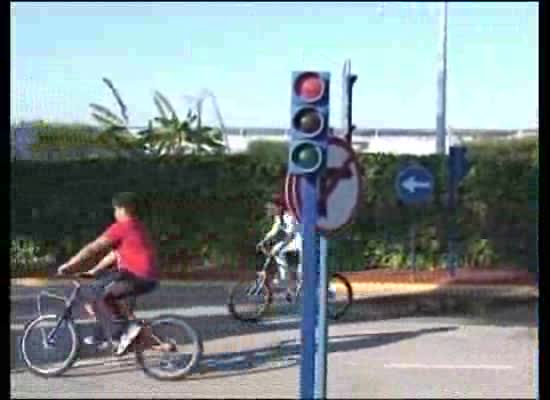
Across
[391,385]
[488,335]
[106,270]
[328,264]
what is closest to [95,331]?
[106,270]

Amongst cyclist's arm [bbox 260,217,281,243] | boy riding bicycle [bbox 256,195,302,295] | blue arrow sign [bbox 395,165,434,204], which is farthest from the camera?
blue arrow sign [bbox 395,165,434,204]

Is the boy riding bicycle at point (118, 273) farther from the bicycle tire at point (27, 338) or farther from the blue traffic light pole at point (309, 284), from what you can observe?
the blue traffic light pole at point (309, 284)

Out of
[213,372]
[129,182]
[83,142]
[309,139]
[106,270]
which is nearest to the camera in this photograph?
[309,139]

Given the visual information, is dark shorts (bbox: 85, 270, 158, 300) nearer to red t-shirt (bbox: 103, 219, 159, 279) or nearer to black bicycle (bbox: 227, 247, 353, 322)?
red t-shirt (bbox: 103, 219, 159, 279)

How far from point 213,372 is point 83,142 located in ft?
6.23

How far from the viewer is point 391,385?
293 inches

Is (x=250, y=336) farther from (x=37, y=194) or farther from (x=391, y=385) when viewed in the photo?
(x=37, y=194)

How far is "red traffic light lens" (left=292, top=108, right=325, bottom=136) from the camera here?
4.65 meters

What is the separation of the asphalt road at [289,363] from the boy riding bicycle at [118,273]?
150 mm

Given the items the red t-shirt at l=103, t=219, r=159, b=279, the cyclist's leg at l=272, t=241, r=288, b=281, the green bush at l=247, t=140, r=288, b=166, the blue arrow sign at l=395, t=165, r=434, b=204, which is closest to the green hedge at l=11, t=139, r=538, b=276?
the green bush at l=247, t=140, r=288, b=166

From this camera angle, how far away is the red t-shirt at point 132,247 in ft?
19.3

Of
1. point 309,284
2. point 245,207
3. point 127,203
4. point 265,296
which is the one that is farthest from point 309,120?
point 245,207

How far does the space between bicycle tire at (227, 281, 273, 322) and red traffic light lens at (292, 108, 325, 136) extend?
1.41 m

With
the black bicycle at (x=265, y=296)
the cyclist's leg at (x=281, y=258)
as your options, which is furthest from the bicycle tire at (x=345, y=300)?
the cyclist's leg at (x=281, y=258)
